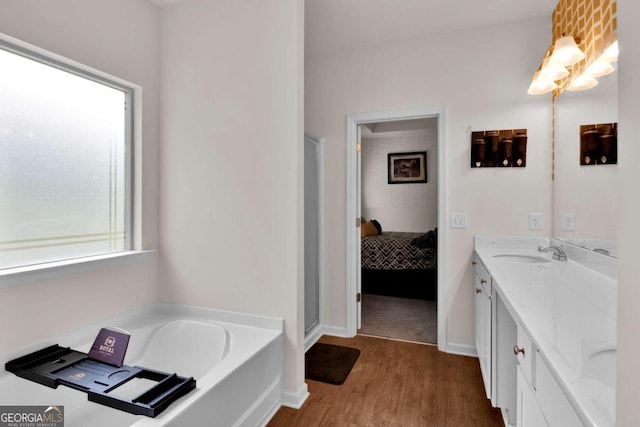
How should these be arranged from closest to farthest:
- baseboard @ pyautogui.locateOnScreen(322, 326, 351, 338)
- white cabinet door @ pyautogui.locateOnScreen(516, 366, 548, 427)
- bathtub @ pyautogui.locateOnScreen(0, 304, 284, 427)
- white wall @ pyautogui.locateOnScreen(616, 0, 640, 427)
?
white wall @ pyautogui.locateOnScreen(616, 0, 640, 427) < white cabinet door @ pyautogui.locateOnScreen(516, 366, 548, 427) < bathtub @ pyautogui.locateOnScreen(0, 304, 284, 427) < baseboard @ pyautogui.locateOnScreen(322, 326, 351, 338)

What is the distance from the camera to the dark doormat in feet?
7.63

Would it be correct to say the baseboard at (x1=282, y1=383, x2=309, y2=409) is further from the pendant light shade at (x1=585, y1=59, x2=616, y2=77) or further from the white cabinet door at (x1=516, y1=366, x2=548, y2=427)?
the pendant light shade at (x1=585, y1=59, x2=616, y2=77)

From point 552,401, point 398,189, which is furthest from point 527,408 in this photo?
point 398,189

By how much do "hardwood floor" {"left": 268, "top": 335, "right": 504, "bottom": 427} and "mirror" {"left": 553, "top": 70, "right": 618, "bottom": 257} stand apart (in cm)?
118

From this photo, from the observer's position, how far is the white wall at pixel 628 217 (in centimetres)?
49

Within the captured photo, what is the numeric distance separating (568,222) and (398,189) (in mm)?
4240

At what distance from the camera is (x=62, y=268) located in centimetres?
174

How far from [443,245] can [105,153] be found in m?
2.66

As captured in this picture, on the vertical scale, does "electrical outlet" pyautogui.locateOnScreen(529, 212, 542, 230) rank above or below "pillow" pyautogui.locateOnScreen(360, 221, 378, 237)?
above

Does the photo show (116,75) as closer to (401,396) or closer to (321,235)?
(321,235)

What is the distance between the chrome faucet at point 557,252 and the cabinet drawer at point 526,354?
131 centimetres

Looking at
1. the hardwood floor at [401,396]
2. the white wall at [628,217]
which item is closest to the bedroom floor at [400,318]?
the hardwood floor at [401,396]

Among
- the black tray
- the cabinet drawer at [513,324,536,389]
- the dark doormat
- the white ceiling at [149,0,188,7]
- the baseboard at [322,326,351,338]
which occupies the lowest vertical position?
the dark doormat

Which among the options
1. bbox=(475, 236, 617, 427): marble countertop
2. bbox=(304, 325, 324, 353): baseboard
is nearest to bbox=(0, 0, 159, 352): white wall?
bbox=(304, 325, 324, 353): baseboard
